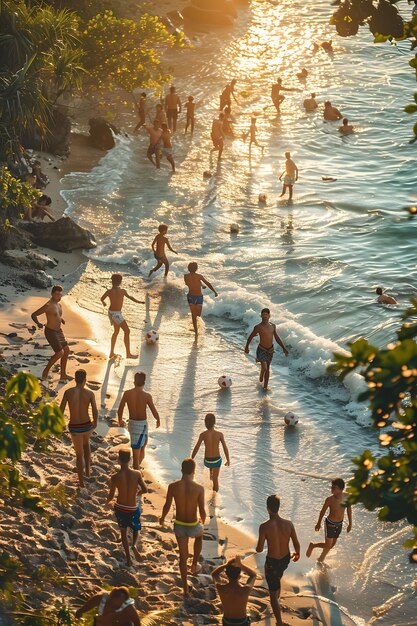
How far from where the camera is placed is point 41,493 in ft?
34.1

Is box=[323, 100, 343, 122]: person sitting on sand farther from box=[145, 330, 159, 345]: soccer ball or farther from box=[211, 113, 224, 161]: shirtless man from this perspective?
box=[145, 330, 159, 345]: soccer ball

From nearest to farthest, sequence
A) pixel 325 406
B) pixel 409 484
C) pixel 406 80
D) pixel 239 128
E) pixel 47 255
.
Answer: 1. pixel 409 484
2. pixel 325 406
3. pixel 47 255
4. pixel 239 128
5. pixel 406 80

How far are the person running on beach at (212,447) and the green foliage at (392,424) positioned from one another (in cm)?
586

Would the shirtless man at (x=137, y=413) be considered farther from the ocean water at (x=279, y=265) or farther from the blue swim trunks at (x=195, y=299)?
the blue swim trunks at (x=195, y=299)

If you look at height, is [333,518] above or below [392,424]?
below

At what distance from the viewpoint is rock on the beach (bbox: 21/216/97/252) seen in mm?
20703

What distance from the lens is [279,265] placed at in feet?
74.7

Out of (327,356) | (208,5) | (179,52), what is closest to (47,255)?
(327,356)

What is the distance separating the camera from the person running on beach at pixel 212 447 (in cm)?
1252

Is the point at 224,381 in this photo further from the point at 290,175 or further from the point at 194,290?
the point at 290,175

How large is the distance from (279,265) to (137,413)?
10.6m

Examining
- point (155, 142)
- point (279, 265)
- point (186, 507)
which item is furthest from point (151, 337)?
point (155, 142)

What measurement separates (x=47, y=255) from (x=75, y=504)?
9564 millimetres

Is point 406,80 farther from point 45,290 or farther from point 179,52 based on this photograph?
point 45,290
